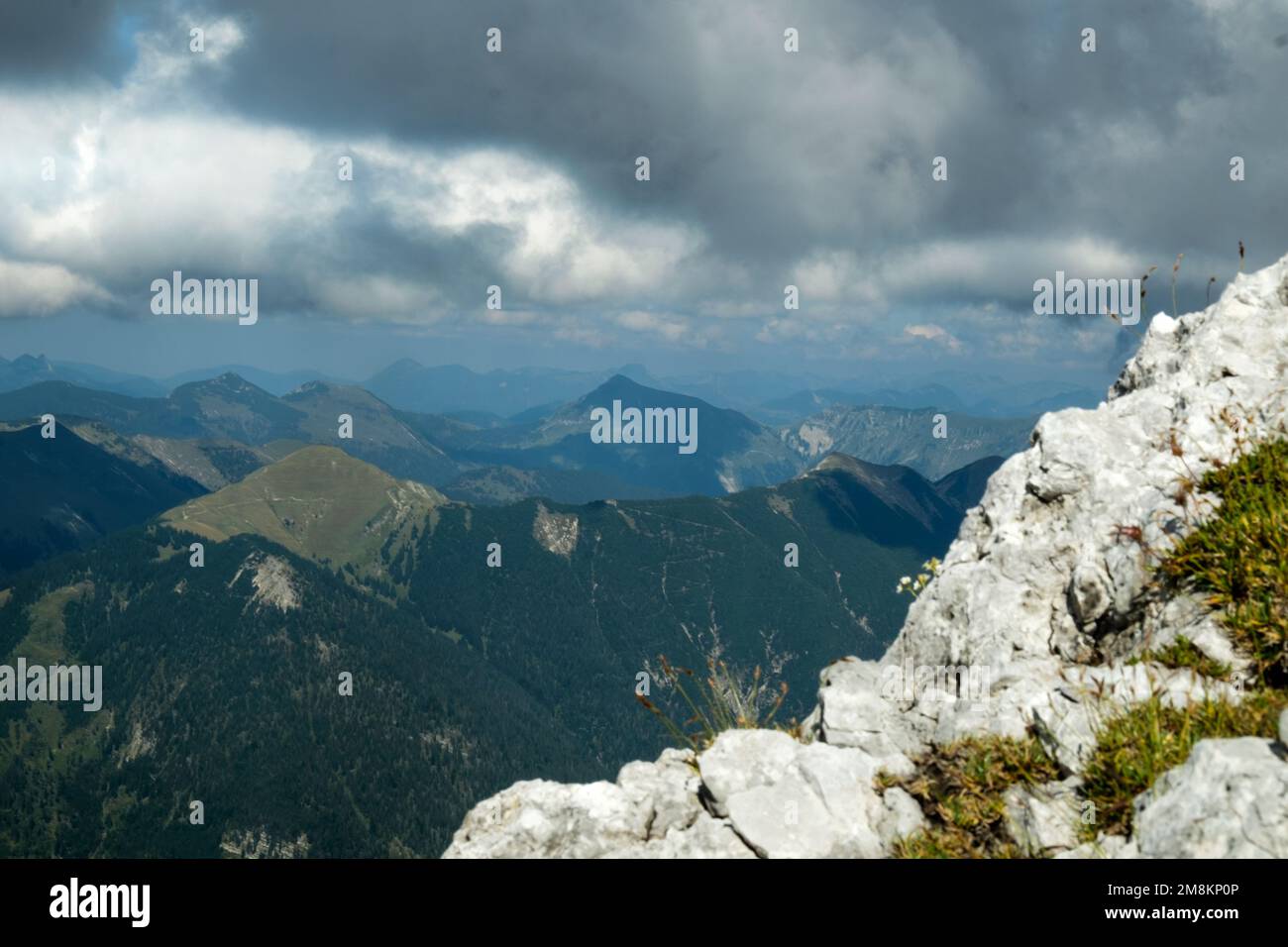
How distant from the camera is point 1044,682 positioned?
33.2ft

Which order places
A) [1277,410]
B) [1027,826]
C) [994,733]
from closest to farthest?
[1027,826]
[994,733]
[1277,410]

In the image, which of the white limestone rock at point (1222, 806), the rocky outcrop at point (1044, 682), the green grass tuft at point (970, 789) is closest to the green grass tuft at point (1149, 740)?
the rocky outcrop at point (1044, 682)

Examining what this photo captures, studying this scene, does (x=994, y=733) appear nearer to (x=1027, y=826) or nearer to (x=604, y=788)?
(x=1027, y=826)

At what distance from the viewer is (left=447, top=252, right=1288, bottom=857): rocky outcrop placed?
7.06 m

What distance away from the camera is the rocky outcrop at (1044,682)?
23.2 ft

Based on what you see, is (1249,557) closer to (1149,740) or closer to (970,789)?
(1149,740)

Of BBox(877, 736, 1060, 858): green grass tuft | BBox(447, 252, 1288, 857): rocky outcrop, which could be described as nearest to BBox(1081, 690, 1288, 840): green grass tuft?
BBox(447, 252, 1288, 857): rocky outcrop

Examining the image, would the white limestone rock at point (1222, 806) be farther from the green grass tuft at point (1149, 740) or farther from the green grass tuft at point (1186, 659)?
the green grass tuft at point (1186, 659)
